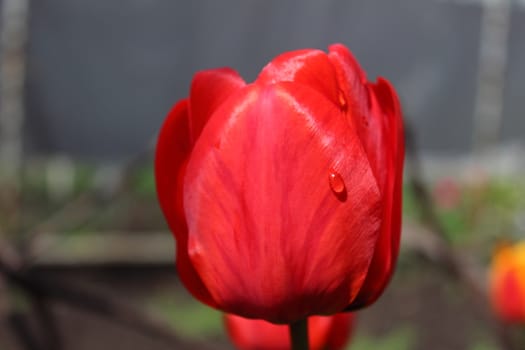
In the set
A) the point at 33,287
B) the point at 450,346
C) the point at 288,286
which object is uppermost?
the point at 288,286

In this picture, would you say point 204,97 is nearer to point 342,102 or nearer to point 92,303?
point 342,102

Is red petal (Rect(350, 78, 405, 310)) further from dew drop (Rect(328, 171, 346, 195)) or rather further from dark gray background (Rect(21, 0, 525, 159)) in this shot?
dark gray background (Rect(21, 0, 525, 159))

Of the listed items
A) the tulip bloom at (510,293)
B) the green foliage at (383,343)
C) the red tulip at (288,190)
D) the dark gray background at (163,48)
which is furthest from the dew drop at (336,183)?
the dark gray background at (163,48)

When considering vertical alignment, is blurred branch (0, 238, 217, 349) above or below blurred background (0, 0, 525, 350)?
above

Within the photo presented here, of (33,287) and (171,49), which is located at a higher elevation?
(33,287)

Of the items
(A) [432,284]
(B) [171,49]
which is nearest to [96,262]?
(B) [171,49]

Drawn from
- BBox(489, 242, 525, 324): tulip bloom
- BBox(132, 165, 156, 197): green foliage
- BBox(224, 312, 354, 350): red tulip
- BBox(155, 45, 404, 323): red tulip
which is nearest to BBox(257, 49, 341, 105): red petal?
BBox(155, 45, 404, 323): red tulip

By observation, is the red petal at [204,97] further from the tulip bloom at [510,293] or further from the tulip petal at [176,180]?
the tulip bloom at [510,293]

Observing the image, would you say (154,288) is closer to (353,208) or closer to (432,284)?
(432,284)
